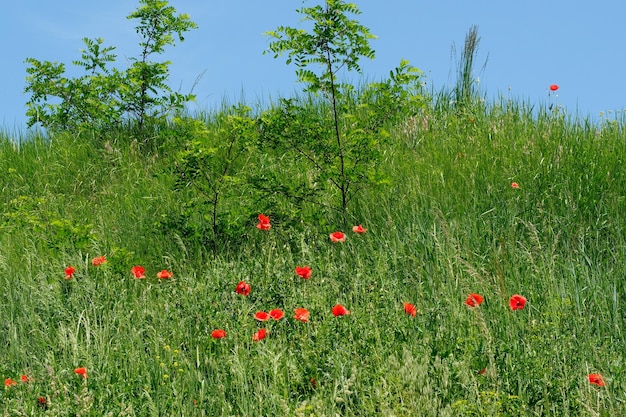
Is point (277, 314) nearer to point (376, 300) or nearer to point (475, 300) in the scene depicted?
point (376, 300)

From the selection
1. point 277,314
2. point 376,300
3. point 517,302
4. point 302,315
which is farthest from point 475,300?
point 277,314

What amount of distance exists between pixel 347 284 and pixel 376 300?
22.5 inches

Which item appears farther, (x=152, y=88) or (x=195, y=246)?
(x=152, y=88)

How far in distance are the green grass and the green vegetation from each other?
0.8 inches

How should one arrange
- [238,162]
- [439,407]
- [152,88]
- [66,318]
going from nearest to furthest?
1. [439,407]
2. [66,318]
3. [238,162]
4. [152,88]

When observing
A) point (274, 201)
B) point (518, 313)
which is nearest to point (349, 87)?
point (274, 201)

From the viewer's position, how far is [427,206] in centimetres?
578

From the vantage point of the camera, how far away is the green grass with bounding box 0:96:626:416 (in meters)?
3.37

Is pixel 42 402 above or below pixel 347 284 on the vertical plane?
below

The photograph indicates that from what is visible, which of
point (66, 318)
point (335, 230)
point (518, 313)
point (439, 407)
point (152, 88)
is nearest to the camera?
point (439, 407)

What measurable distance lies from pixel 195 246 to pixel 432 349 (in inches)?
111

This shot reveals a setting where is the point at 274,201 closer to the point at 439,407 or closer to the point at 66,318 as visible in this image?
the point at 66,318

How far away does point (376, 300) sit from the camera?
4.23 meters

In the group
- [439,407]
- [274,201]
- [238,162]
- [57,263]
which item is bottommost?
[439,407]
